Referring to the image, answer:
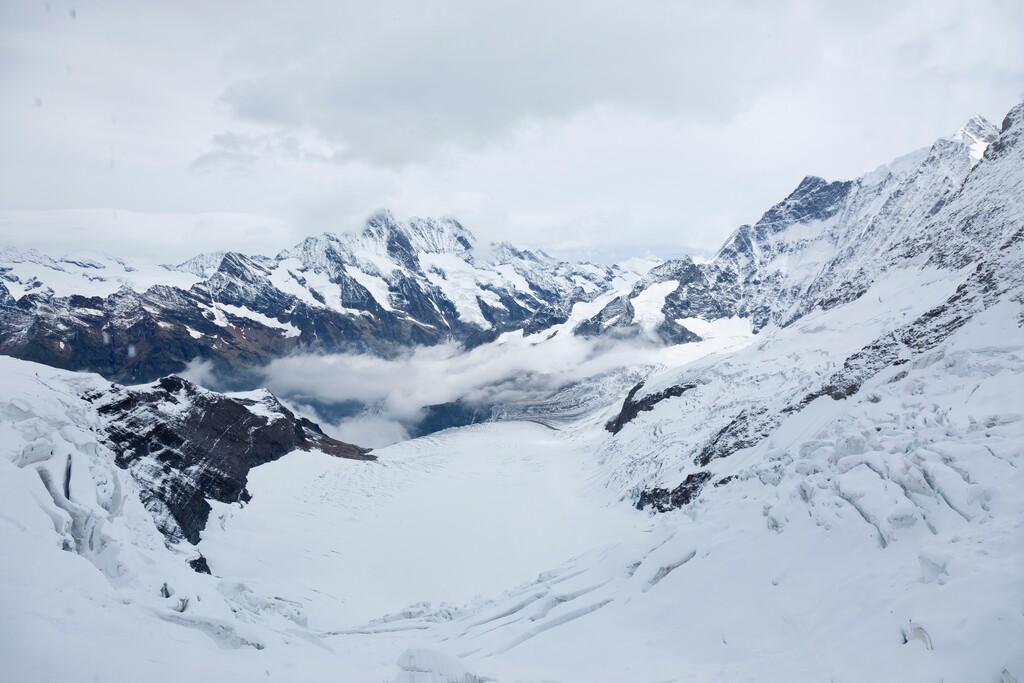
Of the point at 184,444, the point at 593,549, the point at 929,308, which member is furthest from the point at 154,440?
the point at 929,308

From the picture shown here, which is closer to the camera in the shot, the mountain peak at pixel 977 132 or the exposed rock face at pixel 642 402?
the exposed rock face at pixel 642 402

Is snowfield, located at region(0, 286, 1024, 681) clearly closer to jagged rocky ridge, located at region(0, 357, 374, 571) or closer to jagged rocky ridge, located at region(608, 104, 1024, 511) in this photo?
jagged rocky ridge, located at region(0, 357, 374, 571)

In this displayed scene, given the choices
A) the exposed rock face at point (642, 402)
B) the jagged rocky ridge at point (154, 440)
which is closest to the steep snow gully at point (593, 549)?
the jagged rocky ridge at point (154, 440)

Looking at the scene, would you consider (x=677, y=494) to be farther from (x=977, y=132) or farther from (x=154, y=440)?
(x=977, y=132)

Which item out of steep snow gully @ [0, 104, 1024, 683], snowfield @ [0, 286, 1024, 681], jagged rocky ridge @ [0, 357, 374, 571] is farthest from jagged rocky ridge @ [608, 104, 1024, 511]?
jagged rocky ridge @ [0, 357, 374, 571]

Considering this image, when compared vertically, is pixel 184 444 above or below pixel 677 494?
below

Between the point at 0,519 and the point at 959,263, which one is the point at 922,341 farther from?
the point at 0,519

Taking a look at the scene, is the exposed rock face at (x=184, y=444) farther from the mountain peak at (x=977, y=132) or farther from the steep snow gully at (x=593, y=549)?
the mountain peak at (x=977, y=132)

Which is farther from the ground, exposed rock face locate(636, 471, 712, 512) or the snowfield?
the snowfield
